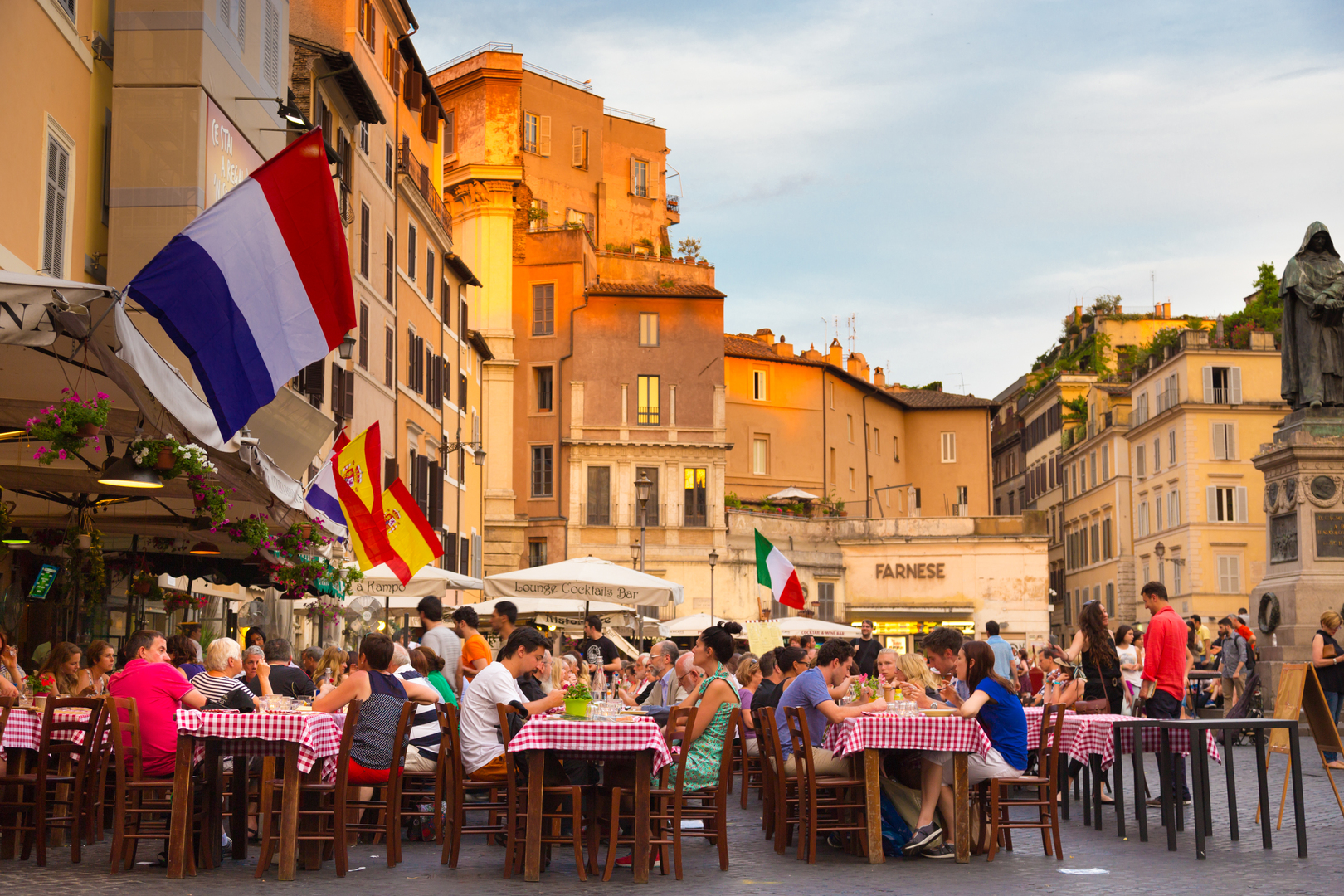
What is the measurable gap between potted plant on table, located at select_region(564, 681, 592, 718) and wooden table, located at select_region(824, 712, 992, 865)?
5.69ft

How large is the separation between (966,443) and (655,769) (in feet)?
210

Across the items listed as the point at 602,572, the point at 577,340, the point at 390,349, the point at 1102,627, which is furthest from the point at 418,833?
Result: the point at 577,340

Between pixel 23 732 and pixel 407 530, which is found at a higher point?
pixel 407 530

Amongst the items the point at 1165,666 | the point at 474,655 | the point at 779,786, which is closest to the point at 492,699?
the point at 779,786

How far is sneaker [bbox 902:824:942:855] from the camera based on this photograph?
956cm

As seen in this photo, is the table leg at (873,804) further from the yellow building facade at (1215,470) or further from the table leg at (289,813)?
the yellow building facade at (1215,470)

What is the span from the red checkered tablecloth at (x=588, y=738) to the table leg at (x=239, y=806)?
1.69 m

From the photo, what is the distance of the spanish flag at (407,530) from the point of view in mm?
16875

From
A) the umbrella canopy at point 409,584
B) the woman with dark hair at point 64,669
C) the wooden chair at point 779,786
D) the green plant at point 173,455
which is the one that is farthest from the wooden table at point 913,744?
the umbrella canopy at point 409,584

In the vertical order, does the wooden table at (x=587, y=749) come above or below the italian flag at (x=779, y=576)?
below

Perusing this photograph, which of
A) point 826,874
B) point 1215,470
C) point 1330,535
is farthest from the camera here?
point 1215,470

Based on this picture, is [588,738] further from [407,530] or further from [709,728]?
[407,530]

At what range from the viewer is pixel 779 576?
85.7 feet

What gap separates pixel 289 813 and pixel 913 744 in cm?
379
